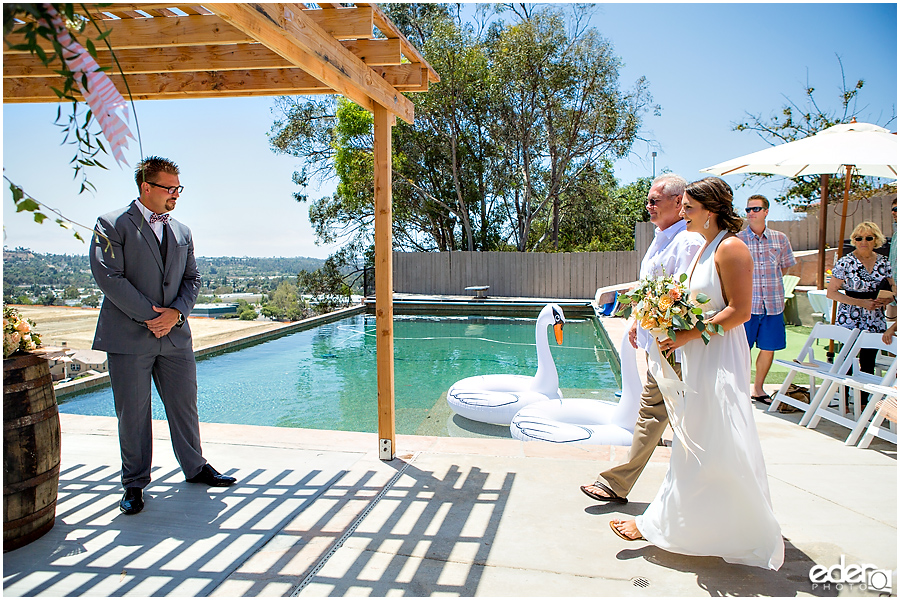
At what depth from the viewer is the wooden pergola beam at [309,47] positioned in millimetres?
2419

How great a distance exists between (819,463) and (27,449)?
446 centimetres

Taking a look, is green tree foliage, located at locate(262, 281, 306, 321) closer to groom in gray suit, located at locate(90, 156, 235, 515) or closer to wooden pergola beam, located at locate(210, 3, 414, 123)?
groom in gray suit, located at locate(90, 156, 235, 515)

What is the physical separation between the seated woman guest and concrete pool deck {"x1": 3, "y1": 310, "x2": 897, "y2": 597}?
1.17 meters

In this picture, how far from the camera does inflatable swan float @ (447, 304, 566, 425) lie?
18.0 feet

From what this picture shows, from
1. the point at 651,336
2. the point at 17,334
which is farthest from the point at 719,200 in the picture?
the point at 17,334

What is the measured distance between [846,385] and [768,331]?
2.97 ft

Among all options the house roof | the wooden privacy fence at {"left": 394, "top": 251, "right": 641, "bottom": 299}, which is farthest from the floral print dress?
the wooden privacy fence at {"left": 394, "top": 251, "right": 641, "bottom": 299}

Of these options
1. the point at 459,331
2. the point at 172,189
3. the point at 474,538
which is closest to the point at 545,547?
the point at 474,538

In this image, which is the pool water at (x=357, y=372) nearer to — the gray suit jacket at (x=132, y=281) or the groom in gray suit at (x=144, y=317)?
the groom in gray suit at (x=144, y=317)

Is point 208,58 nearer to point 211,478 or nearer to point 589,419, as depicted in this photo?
point 211,478

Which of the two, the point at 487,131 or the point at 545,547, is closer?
the point at 545,547

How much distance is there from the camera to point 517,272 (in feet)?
60.3

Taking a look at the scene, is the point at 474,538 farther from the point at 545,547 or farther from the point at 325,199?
the point at 325,199

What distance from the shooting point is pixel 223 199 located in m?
34.3
